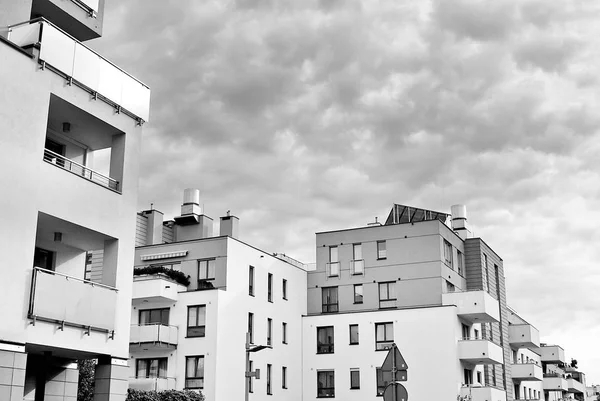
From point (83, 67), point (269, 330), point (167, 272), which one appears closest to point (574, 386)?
point (269, 330)

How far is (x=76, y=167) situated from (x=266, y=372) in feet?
77.8

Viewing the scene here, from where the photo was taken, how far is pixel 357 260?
48.4 metres

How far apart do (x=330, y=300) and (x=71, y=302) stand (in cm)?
3112

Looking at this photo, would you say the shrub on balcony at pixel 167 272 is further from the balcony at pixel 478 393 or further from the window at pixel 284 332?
the balcony at pixel 478 393

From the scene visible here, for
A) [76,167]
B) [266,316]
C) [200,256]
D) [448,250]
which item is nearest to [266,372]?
[266,316]

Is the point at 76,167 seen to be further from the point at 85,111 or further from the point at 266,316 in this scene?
the point at 266,316

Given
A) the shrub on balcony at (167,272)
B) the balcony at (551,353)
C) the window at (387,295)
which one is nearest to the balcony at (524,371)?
the window at (387,295)

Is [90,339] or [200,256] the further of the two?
[200,256]

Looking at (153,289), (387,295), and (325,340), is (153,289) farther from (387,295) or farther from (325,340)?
(387,295)

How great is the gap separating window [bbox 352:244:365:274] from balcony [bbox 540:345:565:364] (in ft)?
127

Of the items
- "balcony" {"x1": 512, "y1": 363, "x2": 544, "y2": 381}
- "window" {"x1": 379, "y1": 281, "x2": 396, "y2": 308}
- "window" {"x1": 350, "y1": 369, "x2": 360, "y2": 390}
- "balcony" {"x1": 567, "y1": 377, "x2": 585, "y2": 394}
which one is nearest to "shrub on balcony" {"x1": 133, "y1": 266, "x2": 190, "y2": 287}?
"window" {"x1": 350, "y1": 369, "x2": 360, "y2": 390}

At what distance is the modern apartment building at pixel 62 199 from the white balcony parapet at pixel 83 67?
3 centimetres

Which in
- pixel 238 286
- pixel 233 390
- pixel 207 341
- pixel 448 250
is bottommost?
pixel 233 390

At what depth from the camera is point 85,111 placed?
65.6ft
